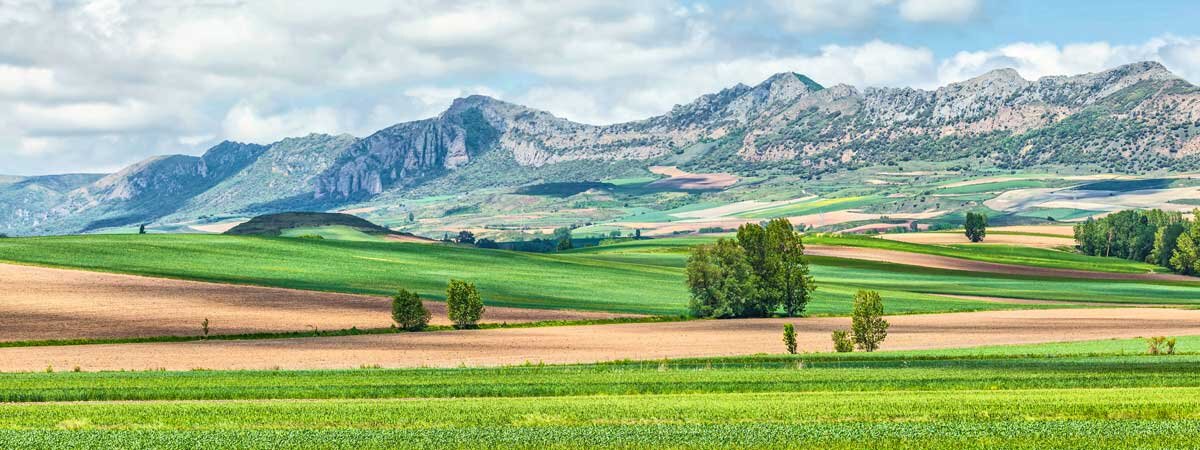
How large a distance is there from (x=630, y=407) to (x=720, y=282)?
229ft

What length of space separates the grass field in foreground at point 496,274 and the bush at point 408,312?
70.4 feet

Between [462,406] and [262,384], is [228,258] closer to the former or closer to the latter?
[262,384]

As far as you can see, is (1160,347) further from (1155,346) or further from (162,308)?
(162,308)

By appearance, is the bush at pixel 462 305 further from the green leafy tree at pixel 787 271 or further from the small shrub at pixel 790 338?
the small shrub at pixel 790 338

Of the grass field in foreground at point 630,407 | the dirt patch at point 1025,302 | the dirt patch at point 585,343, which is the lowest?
the dirt patch at point 1025,302

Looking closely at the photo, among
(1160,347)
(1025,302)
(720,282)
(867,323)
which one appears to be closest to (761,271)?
(720,282)

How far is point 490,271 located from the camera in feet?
493

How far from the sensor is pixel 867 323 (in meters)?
79.9

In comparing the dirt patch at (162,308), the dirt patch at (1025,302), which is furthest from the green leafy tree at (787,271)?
the dirt patch at (1025,302)

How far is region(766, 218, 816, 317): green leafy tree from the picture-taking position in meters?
110

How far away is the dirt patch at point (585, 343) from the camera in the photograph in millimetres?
68062

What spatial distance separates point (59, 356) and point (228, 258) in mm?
73337

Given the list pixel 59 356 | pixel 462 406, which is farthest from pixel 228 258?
pixel 462 406

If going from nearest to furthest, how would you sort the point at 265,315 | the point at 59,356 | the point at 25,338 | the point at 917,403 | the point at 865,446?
the point at 865,446 < the point at 917,403 < the point at 59,356 < the point at 25,338 < the point at 265,315
